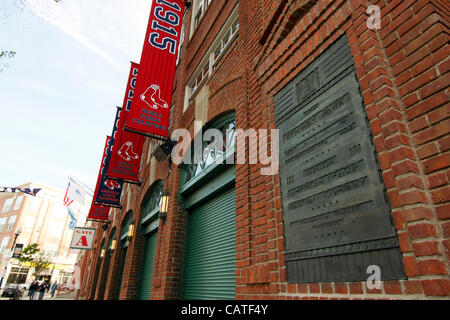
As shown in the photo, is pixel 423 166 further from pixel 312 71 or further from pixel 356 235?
pixel 312 71

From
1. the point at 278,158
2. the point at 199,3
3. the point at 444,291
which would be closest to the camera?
the point at 444,291

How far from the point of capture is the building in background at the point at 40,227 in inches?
1779

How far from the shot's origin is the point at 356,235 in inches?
72.6

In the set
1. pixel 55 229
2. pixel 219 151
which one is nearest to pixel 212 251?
pixel 219 151

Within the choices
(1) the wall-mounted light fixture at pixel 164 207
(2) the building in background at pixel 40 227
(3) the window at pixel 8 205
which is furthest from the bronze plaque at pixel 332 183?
(3) the window at pixel 8 205

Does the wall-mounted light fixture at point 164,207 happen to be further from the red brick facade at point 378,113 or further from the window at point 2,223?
the window at point 2,223

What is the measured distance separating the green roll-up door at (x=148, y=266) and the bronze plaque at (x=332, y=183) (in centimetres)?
619

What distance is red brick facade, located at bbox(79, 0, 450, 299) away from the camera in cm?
153

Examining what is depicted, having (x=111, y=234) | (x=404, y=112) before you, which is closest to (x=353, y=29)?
(x=404, y=112)

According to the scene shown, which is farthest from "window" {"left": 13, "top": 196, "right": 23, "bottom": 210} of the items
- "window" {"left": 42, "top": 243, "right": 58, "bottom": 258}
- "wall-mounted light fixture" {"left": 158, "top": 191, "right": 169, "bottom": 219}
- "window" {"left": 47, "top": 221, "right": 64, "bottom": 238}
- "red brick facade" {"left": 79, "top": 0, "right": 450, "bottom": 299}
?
"red brick facade" {"left": 79, "top": 0, "right": 450, "bottom": 299}

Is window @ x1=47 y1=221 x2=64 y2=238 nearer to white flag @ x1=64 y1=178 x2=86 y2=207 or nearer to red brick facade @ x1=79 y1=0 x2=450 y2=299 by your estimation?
white flag @ x1=64 y1=178 x2=86 y2=207

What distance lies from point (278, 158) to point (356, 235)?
48.5 inches

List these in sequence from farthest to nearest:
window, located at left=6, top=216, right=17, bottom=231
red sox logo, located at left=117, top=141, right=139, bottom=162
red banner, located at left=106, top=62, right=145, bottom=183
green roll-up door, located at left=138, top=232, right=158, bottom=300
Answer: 1. window, located at left=6, top=216, right=17, bottom=231
2. red sox logo, located at left=117, top=141, right=139, bottom=162
3. red banner, located at left=106, top=62, right=145, bottom=183
4. green roll-up door, located at left=138, top=232, right=158, bottom=300

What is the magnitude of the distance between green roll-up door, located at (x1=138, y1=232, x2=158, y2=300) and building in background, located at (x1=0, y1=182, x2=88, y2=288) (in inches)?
1664
